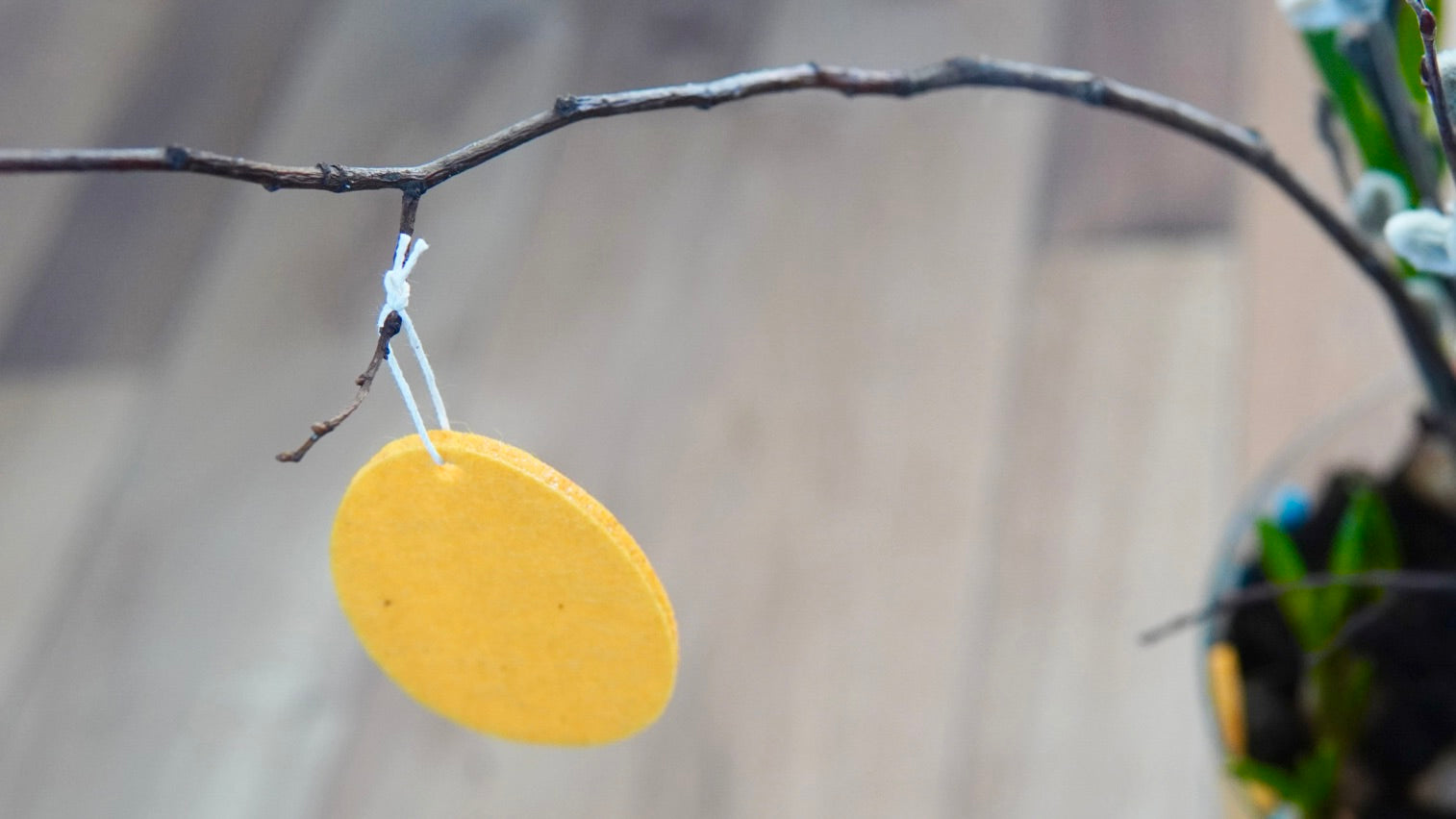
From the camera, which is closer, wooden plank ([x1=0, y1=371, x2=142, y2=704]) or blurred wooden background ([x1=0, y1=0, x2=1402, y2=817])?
blurred wooden background ([x1=0, y1=0, x2=1402, y2=817])

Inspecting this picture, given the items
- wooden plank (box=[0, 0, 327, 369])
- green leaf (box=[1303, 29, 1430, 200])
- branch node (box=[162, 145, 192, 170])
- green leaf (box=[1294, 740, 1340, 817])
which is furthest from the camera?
wooden plank (box=[0, 0, 327, 369])

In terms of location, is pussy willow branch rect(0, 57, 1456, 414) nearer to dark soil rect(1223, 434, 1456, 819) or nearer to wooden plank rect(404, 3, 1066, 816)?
dark soil rect(1223, 434, 1456, 819)

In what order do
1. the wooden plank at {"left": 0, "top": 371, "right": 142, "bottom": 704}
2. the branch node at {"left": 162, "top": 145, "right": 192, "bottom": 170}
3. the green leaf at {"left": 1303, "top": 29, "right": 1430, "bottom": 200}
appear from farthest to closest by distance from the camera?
the wooden plank at {"left": 0, "top": 371, "right": 142, "bottom": 704}, the green leaf at {"left": 1303, "top": 29, "right": 1430, "bottom": 200}, the branch node at {"left": 162, "top": 145, "right": 192, "bottom": 170}

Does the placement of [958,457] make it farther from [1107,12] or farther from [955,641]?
[1107,12]

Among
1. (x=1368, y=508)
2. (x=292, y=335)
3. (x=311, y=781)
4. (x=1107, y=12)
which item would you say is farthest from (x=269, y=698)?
(x=1107, y=12)

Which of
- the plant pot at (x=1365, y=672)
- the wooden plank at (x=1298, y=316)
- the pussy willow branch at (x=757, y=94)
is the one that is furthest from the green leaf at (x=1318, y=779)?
the wooden plank at (x=1298, y=316)

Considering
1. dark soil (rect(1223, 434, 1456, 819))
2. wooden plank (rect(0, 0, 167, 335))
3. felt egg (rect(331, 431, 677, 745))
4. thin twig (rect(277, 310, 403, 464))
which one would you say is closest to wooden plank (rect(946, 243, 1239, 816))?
dark soil (rect(1223, 434, 1456, 819))

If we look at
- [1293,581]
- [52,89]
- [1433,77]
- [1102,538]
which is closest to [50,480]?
[52,89]
